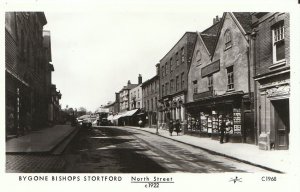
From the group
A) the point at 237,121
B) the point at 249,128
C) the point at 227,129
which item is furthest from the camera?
the point at 227,129

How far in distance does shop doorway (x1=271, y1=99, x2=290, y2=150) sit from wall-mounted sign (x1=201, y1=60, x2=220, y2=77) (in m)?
8.65

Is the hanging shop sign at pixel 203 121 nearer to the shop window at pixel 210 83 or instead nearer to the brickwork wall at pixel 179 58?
the shop window at pixel 210 83

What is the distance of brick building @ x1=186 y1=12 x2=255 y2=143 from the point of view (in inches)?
787

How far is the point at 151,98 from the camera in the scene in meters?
49.5

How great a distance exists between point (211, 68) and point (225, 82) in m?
2.59

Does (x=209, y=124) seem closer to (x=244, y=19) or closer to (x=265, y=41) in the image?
(x=244, y=19)

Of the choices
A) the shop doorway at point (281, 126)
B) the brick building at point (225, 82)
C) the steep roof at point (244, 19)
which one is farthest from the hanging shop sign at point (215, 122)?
the shop doorway at point (281, 126)

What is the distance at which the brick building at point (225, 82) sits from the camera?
65.6ft

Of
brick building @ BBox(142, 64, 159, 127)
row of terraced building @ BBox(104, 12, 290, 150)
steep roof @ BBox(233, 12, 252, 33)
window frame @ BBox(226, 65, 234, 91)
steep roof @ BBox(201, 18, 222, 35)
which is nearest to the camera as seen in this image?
row of terraced building @ BBox(104, 12, 290, 150)

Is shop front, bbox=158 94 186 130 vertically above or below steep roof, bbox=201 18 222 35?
below

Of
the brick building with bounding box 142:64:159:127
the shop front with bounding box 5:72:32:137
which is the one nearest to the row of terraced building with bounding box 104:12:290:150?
the brick building with bounding box 142:64:159:127

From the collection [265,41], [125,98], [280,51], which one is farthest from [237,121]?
[125,98]

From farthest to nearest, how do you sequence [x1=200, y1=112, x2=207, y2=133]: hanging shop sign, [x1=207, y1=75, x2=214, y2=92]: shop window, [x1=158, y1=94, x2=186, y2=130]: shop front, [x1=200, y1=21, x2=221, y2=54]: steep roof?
[x1=158, y1=94, x2=186, y2=130]: shop front, [x1=200, y1=21, x2=221, y2=54]: steep roof, [x1=200, y1=112, x2=207, y2=133]: hanging shop sign, [x1=207, y1=75, x2=214, y2=92]: shop window

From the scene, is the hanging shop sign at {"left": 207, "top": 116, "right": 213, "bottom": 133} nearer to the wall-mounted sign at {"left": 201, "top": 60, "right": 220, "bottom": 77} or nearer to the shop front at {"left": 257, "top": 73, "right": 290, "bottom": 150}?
the wall-mounted sign at {"left": 201, "top": 60, "right": 220, "bottom": 77}
